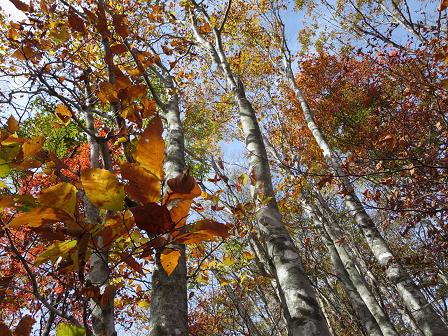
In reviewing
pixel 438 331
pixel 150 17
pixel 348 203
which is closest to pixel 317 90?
pixel 348 203

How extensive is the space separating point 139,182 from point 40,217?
21 cm

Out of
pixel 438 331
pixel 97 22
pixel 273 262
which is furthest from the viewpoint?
pixel 438 331

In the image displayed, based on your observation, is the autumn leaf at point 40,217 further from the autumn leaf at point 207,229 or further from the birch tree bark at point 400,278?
the birch tree bark at point 400,278

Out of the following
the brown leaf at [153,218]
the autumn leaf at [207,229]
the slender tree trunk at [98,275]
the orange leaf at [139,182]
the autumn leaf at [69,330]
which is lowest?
the autumn leaf at [69,330]

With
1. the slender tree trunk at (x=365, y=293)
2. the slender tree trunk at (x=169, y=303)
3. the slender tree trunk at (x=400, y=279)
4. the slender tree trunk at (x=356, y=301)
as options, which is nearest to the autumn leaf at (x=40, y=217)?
the slender tree trunk at (x=169, y=303)

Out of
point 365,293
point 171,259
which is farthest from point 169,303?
point 365,293

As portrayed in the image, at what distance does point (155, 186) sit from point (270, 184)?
196cm

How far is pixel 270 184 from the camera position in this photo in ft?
8.46

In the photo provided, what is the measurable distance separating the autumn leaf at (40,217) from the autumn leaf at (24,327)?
291 mm

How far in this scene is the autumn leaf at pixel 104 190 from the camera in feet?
2.17

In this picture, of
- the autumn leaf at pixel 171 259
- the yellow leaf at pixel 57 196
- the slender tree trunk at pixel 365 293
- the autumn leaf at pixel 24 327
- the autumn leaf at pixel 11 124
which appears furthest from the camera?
the slender tree trunk at pixel 365 293

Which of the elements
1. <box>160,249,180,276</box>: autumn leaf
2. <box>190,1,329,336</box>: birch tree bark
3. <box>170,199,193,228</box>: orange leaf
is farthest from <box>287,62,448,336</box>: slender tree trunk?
<box>170,199,193,228</box>: orange leaf

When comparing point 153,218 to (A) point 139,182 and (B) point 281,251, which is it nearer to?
(A) point 139,182

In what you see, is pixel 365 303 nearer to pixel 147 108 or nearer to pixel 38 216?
pixel 147 108
